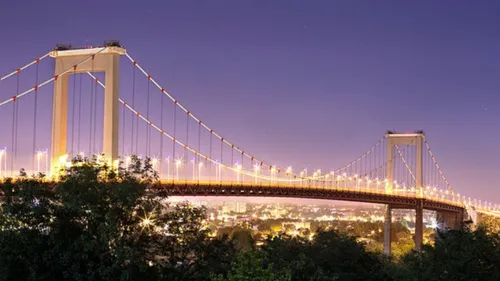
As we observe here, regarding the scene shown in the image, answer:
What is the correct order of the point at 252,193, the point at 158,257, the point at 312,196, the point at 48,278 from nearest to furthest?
the point at 48,278 → the point at 158,257 → the point at 252,193 → the point at 312,196

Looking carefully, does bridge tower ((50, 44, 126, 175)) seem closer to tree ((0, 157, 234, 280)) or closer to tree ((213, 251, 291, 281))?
tree ((0, 157, 234, 280))

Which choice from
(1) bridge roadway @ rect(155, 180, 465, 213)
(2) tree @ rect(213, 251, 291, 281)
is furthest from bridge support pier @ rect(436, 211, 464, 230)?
(2) tree @ rect(213, 251, 291, 281)

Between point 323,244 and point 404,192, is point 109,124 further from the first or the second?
point 404,192

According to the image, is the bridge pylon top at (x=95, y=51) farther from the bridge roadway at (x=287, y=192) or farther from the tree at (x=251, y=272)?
the tree at (x=251, y=272)

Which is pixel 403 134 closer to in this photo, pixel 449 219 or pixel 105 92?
pixel 449 219

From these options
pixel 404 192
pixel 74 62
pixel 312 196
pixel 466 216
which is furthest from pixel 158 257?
pixel 466 216

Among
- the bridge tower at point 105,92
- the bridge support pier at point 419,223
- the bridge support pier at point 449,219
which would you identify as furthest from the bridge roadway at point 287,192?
the bridge tower at point 105,92
